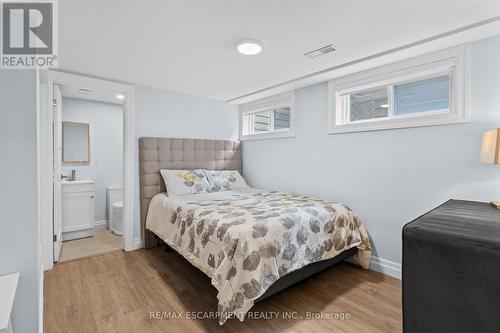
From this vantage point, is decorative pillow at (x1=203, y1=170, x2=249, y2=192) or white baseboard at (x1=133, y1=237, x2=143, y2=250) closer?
white baseboard at (x1=133, y1=237, x2=143, y2=250)

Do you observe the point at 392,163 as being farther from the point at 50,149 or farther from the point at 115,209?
the point at 115,209

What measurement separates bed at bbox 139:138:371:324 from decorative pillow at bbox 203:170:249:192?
44 cm

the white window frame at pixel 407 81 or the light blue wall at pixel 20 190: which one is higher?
the white window frame at pixel 407 81

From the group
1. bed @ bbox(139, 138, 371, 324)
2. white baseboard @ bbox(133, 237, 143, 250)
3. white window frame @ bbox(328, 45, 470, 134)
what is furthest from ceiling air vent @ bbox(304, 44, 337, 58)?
white baseboard @ bbox(133, 237, 143, 250)

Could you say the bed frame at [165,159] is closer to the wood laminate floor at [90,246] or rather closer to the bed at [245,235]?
the bed at [245,235]

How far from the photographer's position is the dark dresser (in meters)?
0.91

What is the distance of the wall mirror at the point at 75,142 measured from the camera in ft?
13.1

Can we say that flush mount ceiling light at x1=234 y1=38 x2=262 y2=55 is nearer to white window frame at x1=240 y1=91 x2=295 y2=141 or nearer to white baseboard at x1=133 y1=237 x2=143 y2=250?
white window frame at x1=240 y1=91 x2=295 y2=141

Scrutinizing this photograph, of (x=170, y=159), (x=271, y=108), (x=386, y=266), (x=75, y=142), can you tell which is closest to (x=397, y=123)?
(x=386, y=266)

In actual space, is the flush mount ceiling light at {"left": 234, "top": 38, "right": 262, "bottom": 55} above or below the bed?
above

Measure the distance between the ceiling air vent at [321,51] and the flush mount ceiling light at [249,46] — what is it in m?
0.51

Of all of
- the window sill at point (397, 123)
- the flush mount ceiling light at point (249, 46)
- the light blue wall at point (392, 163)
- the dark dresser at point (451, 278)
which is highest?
the flush mount ceiling light at point (249, 46)

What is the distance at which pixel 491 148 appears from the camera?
5.50 feet

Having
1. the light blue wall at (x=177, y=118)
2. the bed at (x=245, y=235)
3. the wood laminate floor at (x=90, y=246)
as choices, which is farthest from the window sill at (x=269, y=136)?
the wood laminate floor at (x=90, y=246)
